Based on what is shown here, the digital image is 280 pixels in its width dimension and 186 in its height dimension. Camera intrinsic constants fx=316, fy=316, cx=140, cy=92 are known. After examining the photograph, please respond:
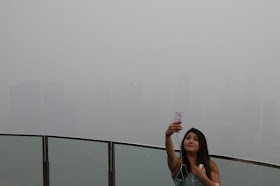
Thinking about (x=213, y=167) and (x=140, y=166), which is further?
(x=140, y=166)

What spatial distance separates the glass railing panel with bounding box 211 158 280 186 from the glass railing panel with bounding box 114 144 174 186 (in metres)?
0.36

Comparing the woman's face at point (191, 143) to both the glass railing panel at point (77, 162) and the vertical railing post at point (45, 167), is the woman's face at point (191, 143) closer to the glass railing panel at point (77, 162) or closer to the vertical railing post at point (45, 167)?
the glass railing panel at point (77, 162)

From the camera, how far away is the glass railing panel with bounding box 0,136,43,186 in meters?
2.34

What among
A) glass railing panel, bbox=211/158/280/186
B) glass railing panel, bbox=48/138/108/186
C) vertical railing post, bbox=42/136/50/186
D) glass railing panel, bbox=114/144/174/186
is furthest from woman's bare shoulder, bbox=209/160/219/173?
vertical railing post, bbox=42/136/50/186

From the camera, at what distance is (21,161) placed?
93.0 inches

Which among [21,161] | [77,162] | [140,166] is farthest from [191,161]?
[21,161]

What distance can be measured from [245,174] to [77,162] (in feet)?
3.83

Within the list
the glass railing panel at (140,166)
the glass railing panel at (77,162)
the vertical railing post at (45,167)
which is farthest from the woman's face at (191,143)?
the vertical railing post at (45,167)

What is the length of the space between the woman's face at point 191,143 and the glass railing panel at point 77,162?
2.47ft

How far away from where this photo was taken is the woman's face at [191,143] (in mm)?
1457

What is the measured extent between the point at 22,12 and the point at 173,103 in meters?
1.35

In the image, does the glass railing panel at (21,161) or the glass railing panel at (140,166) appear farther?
the glass railing panel at (21,161)

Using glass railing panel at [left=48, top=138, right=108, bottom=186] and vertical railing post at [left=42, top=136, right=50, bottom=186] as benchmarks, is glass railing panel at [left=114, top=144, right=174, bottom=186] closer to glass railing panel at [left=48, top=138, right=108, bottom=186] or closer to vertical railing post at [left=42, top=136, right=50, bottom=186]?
glass railing panel at [left=48, top=138, right=108, bottom=186]

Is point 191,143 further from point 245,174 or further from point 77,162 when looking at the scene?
point 77,162
